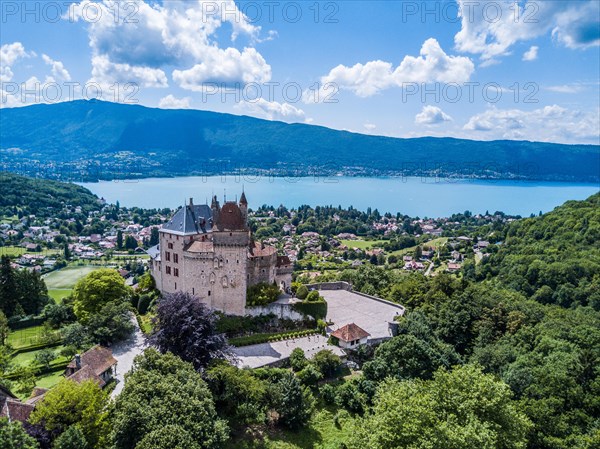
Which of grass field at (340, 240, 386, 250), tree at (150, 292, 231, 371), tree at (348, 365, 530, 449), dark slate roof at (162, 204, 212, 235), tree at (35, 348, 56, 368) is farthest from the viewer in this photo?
grass field at (340, 240, 386, 250)

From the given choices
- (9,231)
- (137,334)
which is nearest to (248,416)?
(137,334)

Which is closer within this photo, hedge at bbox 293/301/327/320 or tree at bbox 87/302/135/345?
tree at bbox 87/302/135/345

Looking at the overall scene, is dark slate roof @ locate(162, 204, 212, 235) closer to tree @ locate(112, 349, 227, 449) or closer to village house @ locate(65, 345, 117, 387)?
village house @ locate(65, 345, 117, 387)

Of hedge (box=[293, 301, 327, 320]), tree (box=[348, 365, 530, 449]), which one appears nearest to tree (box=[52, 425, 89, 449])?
tree (box=[348, 365, 530, 449])

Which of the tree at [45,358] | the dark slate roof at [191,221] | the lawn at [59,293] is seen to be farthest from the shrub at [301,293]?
the lawn at [59,293]

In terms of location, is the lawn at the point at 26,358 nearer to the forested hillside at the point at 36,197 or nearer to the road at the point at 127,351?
the road at the point at 127,351

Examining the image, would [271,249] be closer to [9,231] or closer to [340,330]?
[340,330]
